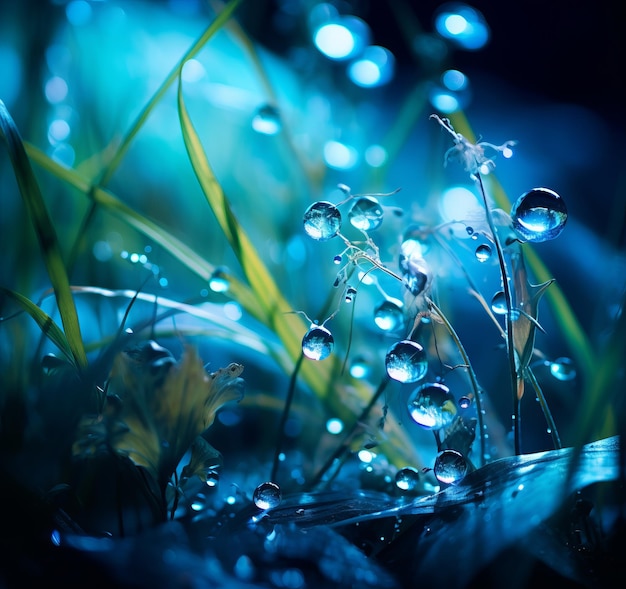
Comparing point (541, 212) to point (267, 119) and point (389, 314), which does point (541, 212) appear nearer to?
point (389, 314)

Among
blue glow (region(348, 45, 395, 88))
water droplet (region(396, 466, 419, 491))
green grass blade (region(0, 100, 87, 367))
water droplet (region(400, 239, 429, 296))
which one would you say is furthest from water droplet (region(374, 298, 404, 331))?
blue glow (region(348, 45, 395, 88))

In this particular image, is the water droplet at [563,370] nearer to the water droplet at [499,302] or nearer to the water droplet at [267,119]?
the water droplet at [499,302]

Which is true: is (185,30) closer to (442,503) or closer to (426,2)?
(426,2)

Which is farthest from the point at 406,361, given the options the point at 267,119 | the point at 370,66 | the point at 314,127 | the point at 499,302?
the point at 314,127

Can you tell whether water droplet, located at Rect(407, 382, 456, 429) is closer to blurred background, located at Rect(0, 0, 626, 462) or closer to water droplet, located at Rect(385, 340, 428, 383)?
water droplet, located at Rect(385, 340, 428, 383)

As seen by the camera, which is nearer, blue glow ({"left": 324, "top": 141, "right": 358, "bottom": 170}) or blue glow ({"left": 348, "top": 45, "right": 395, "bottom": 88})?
blue glow ({"left": 348, "top": 45, "right": 395, "bottom": 88})

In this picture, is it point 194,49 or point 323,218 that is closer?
point 323,218

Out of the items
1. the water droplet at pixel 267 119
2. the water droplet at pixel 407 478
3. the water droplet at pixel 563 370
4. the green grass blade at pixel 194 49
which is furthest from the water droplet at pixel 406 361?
the water droplet at pixel 267 119
